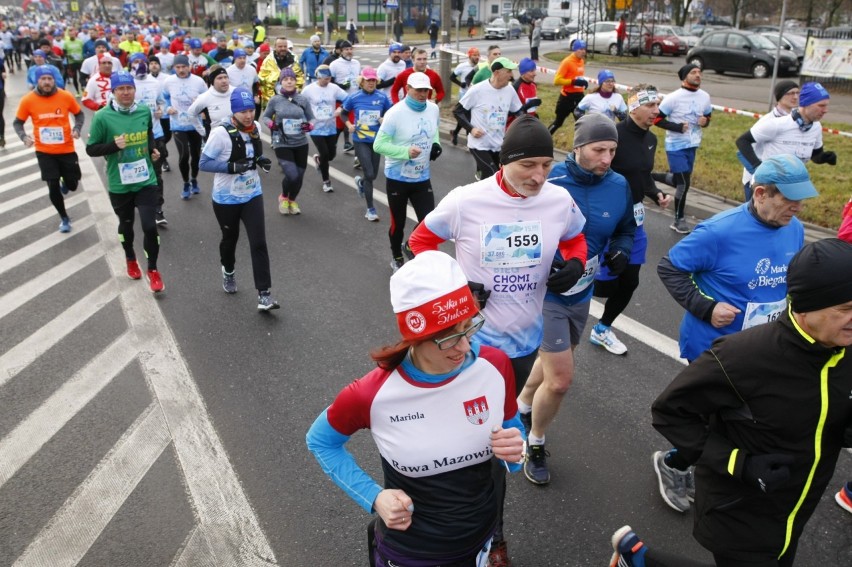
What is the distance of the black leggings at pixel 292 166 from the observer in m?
9.92

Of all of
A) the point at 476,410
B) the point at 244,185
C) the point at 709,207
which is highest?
the point at 476,410

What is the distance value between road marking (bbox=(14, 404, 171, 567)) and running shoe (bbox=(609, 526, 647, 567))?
112 inches

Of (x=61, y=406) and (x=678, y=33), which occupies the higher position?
(x=678, y=33)

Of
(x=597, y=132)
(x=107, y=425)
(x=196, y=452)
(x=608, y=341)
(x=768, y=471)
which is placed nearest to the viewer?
(x=768, y=471)

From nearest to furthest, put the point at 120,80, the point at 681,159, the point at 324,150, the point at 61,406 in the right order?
the point at 61,406 < the point at 120,80 < the point at 681,159 < the point at 324,150

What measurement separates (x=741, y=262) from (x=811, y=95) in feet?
14.4

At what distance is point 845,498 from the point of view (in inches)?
165

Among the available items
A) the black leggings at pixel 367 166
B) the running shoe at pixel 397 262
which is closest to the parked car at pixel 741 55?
the black leggings at pixel 367 166

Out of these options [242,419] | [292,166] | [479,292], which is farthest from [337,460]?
[292,166]

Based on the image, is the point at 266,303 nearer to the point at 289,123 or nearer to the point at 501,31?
the point at 289,123

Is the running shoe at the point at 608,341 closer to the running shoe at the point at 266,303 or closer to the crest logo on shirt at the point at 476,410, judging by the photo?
the running shoe at the point at 266,303

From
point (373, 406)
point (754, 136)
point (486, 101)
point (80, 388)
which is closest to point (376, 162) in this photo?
point (486, 101)

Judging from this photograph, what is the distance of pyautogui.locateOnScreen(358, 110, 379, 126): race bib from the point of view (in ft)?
33.4

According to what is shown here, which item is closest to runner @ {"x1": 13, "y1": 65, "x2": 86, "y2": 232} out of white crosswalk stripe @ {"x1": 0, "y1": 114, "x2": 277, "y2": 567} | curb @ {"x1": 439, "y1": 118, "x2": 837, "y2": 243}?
white crosswalk stripe @ {"x1": 0, "y1": 114, "x2": 277, "y2": 567}
